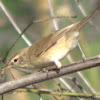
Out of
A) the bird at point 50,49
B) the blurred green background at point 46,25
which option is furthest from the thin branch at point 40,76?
the bird at point 50,49

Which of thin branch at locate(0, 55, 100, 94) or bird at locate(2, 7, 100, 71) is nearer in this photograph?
thin branch at locate(0, 55, 100, 94)

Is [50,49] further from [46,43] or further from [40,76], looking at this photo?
[40,76]

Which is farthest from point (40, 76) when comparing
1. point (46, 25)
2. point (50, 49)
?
point (50, 49)

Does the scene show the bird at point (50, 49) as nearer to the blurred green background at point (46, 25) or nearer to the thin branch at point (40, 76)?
the blurred green background at point (46, 25)

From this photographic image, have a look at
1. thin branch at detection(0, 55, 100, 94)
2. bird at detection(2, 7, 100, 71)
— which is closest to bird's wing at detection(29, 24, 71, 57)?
bird at detection(2, 7, 100, 71)

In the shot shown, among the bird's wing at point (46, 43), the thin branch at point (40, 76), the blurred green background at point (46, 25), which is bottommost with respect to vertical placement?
the thin branch at point (40, 76)

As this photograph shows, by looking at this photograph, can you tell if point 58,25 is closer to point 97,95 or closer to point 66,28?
point 66,28

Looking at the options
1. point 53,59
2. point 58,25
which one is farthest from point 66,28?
point 53,59

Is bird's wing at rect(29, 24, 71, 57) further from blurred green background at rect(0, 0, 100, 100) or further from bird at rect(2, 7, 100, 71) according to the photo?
blurred green background at rect(0, 0, 100, 100)
